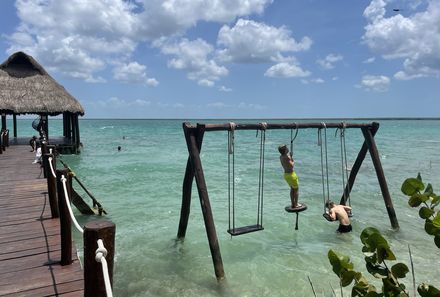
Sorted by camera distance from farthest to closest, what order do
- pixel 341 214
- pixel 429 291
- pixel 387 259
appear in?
pixel 341 214 < pixel 387 259 < pixel 429 291

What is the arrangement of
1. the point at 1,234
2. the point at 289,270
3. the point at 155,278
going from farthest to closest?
the point at 289,270 < the point at 155,278 < the point at 1,234

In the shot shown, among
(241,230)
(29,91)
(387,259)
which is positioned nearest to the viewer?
(387,259)

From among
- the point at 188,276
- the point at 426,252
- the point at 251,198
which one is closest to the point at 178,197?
the point at 251,198

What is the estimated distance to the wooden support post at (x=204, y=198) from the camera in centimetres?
643

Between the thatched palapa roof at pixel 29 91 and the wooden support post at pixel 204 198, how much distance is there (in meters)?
19.6

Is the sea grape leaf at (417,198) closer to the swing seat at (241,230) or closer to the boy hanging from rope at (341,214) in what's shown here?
the swing seat at (241,230)

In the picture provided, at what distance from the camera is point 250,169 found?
22.4 metres

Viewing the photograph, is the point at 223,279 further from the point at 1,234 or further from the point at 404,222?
the point at 404,222

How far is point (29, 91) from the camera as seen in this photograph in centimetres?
2394

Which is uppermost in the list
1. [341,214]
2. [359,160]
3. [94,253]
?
[94,253]

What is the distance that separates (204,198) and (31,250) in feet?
9.02

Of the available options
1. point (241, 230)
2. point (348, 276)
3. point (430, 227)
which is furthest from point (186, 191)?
point (430, 227)

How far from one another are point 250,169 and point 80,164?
1017 cm

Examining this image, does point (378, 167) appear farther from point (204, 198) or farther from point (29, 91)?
point (29, 91)
